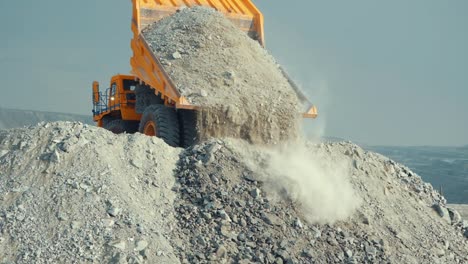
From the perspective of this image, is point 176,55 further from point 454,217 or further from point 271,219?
point 454,217

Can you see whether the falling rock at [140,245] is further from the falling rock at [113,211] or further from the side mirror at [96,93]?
the side mirror at [96,93]

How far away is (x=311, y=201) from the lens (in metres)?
10.2

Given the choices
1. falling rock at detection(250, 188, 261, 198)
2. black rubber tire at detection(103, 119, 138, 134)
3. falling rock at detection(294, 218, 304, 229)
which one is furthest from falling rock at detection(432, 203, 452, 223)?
black rubber tire at detection(103, 119, 138, 134)

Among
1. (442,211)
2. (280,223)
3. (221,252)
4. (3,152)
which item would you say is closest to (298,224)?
(280,223)

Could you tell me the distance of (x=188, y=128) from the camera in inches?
482

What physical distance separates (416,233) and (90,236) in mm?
5042

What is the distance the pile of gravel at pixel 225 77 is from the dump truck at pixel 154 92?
220mm

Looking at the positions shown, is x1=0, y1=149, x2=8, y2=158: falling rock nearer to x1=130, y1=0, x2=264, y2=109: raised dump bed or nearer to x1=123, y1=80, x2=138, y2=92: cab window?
x1=130, y1=0, x2=264, y2=109: raised dump bed

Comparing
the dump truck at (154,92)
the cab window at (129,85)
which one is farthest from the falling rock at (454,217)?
the cab window at (129,85)

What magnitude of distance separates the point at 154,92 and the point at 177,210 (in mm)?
4286

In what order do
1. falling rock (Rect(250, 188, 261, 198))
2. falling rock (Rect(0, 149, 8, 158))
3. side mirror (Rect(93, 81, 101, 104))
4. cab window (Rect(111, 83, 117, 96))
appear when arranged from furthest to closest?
side mirror (Rect(93, 81, 101, 104)) < cab window (Rect(111, 83, 117, 96)) < falling rock (Rect(0, 149, 8, 158)) < falling rock (Rect(250, 188, 261, 198))

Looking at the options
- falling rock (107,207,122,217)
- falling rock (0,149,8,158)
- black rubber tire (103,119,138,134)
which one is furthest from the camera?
black rubber tire (103,119,138,134)

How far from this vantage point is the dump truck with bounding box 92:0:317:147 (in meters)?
12.2

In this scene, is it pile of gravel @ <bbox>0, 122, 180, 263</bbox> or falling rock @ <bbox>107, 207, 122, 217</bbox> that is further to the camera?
falling rock @ <bbox>107, 207, 122, 217</bbox>
